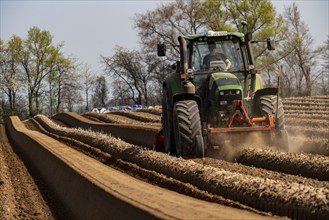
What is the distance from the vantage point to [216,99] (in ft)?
32.1

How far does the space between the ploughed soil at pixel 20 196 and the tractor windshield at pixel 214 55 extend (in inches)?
161

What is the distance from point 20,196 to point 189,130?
11.0 feet

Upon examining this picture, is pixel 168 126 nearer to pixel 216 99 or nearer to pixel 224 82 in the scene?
pixel 216 99

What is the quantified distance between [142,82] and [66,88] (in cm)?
1107

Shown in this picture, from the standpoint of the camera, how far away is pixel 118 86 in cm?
6153

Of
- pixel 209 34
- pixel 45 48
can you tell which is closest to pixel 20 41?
pixel 45 48

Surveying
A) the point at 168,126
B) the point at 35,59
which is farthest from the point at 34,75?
the point at 168,126

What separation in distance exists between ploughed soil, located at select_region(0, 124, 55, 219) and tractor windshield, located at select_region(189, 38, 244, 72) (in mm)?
4092

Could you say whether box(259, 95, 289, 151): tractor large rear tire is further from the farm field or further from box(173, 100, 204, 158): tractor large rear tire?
box(173, 100, 204, 158): tractor large rear tire

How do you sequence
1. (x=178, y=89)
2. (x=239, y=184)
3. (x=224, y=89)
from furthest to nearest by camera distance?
(x=178, y=89), (x=224, y=89), (x=239, y=184)

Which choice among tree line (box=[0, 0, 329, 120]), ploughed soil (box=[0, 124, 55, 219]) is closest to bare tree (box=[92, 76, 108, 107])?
tree line (box=[0, 0, 329, 120])

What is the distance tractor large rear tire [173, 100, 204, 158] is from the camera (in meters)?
9.45

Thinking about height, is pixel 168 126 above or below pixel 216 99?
below

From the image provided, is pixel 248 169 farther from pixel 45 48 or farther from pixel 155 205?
pixel 45 48
